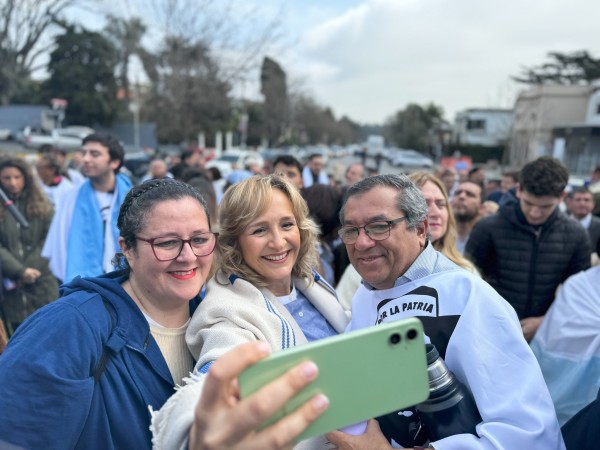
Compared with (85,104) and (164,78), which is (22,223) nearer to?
(164,78)

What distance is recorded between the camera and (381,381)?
100 centimetres

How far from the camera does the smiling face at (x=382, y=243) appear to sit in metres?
1.94

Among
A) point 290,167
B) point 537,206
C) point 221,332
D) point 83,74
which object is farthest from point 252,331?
point 83,74

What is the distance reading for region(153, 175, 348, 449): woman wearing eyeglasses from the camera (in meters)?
1.74

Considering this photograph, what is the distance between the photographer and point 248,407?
2.92 feet

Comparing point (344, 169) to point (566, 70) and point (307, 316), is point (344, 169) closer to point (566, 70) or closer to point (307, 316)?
point (307, 316)

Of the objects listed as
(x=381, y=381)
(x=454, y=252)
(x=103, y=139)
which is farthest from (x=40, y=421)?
(x=103, y=139)

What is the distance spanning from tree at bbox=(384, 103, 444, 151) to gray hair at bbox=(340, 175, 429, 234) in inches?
2666

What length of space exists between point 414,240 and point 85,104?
159ft

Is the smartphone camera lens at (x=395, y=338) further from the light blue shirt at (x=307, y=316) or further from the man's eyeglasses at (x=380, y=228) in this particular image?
the light blue shirt at (x=307, y=316)

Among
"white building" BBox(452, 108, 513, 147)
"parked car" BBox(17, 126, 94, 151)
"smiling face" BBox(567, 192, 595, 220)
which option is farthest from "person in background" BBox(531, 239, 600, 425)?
"white building" BBox(452, 108, 513, 147)

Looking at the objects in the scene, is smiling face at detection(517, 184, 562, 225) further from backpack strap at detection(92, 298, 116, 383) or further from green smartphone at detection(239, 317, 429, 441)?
backpack strap at detection(92, 298, 116, 383)

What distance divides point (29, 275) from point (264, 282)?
11.1 feet

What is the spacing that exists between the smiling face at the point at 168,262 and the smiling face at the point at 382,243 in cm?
65
